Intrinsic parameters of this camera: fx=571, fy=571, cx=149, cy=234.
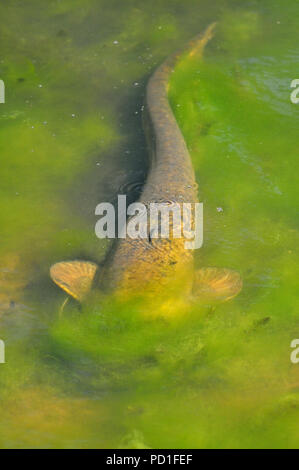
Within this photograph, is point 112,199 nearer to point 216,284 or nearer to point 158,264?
point 158,264

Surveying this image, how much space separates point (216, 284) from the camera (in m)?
3.84

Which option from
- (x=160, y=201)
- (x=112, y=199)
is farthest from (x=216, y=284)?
(x=112, y=199)

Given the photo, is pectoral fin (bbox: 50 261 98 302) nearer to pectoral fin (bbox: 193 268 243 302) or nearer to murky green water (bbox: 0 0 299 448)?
murky green water (bbox: 0 0 299 448)

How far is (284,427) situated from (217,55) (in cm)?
411

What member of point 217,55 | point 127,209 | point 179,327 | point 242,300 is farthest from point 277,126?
point 179,327

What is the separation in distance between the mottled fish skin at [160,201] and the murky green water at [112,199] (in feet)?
0.53

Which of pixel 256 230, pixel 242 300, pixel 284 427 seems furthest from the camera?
pixel 256 230

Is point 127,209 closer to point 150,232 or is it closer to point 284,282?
point 150,232

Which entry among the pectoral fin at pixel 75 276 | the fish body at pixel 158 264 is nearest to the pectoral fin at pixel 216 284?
the fish body at pixel 158 264

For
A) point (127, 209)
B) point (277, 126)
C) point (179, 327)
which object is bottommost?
Answer: point (179, 327)

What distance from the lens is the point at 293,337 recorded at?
3.56m

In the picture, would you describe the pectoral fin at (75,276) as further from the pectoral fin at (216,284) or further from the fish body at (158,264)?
the pectoral fin at (216,284)

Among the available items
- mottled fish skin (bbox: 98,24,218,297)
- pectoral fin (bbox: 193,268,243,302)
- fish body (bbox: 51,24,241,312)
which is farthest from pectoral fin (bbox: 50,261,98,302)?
pectoral fin (bbox: 193,268,243,302)

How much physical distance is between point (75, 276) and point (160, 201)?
0.86 m
